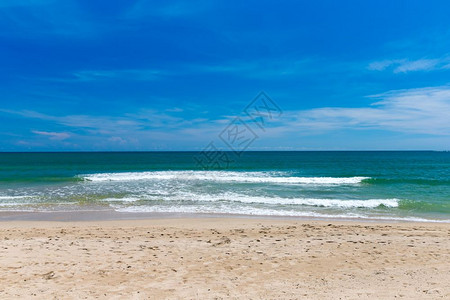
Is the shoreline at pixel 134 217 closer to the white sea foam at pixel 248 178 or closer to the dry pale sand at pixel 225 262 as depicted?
the dry pale sand at pixel 225 262

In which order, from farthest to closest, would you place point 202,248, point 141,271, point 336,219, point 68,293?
point 336,219
point 202,248
point 141,271
point 68,293

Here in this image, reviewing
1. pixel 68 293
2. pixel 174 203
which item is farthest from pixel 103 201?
pixel 68 293

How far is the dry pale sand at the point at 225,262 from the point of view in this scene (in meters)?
4.86

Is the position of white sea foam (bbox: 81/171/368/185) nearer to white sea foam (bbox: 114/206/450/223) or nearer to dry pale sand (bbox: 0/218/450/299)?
white sea foam (bbox: 114/206/450/223)

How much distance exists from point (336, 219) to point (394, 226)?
7.29 feet

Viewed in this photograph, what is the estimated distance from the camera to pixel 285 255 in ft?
21.8

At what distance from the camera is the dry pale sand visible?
191 inches

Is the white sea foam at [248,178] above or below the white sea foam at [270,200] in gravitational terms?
above

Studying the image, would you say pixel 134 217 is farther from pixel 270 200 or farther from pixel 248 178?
pixel 248 178

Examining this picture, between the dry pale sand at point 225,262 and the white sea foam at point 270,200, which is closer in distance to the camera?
the dry pale sand at point 225,262

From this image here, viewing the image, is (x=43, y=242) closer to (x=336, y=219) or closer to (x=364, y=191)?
(x=336, y=219)

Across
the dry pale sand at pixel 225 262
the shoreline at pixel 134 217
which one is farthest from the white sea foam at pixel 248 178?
the dry pale sand at pixel 225 262

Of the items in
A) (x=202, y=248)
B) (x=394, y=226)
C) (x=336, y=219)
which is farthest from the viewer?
(x=336, y=219)

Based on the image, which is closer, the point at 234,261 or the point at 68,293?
the point at 68,293
